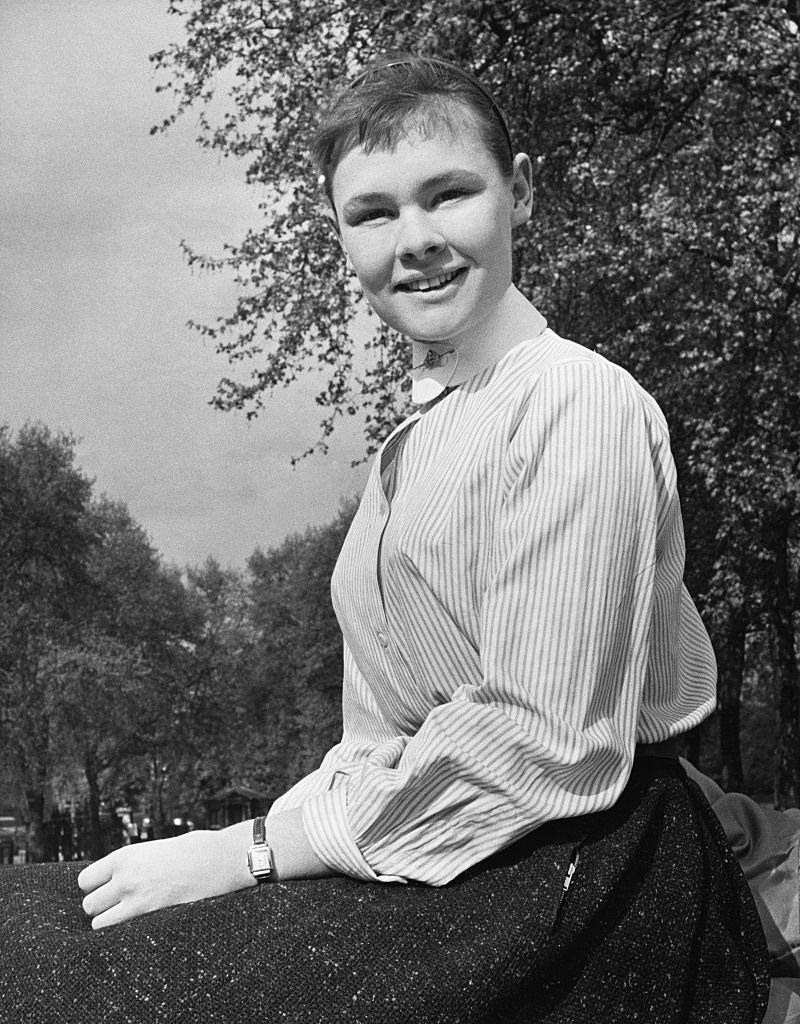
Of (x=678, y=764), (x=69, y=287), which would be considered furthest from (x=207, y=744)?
(x=678, y=764)

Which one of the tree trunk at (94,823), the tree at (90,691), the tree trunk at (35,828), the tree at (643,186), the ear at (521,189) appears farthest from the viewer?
the tree trunk at (94,823)

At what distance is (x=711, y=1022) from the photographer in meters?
1.47

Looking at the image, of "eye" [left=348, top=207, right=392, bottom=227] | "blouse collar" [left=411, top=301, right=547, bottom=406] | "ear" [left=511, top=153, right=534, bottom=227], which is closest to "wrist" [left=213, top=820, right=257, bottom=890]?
"blouse collar" [left=411, top=301, right=547, bottom=406]

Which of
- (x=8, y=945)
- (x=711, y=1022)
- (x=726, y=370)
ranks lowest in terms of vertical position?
(x=711, y=1022)

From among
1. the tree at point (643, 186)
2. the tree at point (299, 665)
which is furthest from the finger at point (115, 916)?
the tree at point (299, 665)

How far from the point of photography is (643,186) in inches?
470

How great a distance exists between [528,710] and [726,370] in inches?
450

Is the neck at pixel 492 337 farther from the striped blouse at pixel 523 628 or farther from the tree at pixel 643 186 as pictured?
the tree at pixel 643 186

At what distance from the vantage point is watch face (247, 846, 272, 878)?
1478mm

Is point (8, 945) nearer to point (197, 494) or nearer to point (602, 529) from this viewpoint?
point (602, 529)

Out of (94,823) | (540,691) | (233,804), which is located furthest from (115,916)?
(233,804)

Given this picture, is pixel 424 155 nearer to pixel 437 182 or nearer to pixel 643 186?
pixel 437 182

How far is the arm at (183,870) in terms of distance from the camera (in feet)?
4.79

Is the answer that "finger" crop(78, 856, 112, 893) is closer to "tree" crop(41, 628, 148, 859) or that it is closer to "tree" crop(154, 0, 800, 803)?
"tree" crop(154, 0, 800, 803)
